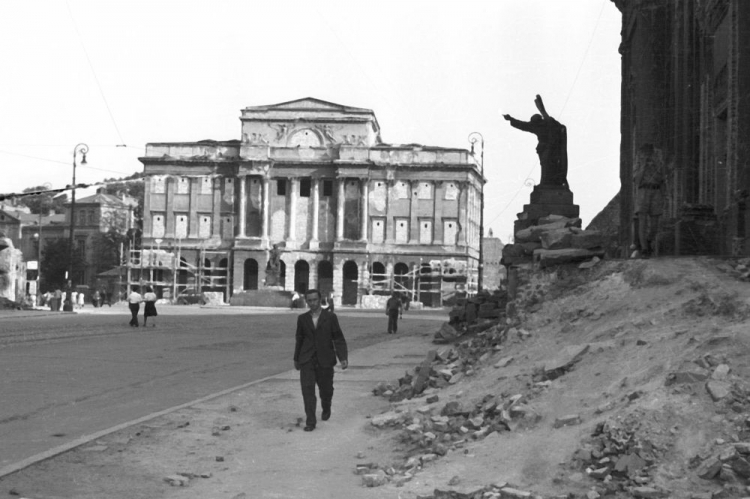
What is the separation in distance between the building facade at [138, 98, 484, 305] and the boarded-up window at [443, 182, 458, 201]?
0.28 feet

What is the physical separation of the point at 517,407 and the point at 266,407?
181 inches

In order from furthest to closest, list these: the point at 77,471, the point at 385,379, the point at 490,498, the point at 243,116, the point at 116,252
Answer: the point at 116,252
the point at 243,116
the point at 385,379
the point at 77,471
the point at 490,498

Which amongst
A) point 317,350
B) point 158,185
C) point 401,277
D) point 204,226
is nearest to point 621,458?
point 317,350

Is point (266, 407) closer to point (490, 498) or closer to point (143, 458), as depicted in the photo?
point (143, 458)

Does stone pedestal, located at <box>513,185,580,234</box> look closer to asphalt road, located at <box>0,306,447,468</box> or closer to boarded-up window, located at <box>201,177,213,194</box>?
asphalt road, located at <box>0,306,447,468</box>

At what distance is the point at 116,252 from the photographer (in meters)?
110

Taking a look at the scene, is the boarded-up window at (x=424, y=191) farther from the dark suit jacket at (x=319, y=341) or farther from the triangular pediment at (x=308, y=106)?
the dark suit jacket at (x=319, y=341)

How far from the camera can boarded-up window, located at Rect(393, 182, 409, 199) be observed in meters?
90.6

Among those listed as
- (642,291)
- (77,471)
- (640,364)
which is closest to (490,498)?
(640,364)

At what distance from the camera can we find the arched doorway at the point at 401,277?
3486 inches

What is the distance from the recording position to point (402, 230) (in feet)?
297

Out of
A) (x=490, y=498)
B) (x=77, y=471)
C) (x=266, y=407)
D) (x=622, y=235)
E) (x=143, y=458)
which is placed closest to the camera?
(x=490, y=498)

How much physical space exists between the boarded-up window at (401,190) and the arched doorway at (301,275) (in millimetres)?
9834

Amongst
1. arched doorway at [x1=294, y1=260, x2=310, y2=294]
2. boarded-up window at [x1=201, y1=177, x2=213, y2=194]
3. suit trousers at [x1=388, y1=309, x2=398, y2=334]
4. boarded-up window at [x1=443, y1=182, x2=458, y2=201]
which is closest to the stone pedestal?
suit trousers at [x1=388, y1=309, x2=398, y2=334]
